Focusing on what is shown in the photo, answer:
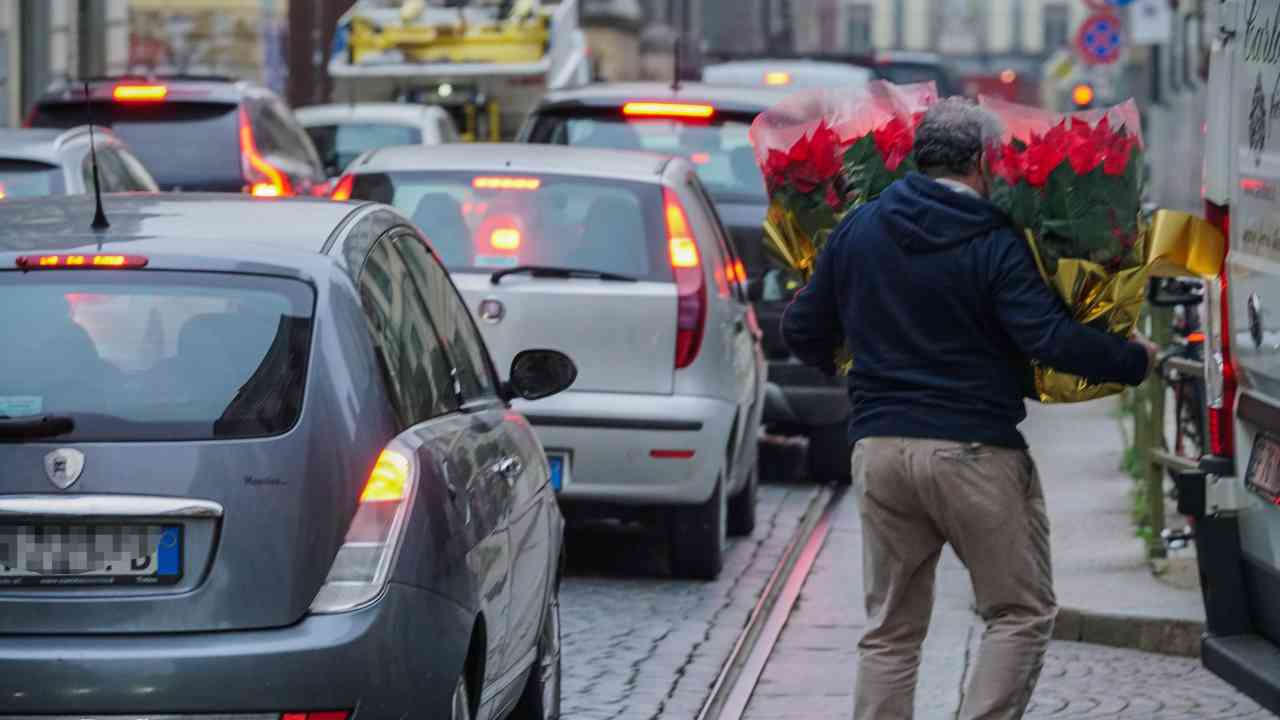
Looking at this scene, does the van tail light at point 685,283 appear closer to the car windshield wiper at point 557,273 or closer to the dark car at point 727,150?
the car windshield wiper at point 557,273

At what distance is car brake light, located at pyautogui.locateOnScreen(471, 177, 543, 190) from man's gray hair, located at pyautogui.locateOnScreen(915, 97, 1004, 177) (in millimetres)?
4312

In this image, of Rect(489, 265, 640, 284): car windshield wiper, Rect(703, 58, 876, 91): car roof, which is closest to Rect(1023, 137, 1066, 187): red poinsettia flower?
Rect(489, 265, 640, 284): car windshield wiper

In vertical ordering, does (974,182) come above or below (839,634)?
above

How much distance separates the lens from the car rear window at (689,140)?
13.4 m

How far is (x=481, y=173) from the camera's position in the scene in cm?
1037

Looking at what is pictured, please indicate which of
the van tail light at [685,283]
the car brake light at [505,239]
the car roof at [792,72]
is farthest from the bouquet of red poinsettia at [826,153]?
the car roof at [792,72]

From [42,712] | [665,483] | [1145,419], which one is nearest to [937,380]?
[42,712]

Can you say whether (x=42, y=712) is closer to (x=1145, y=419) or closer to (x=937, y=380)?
(x=937, y=380)

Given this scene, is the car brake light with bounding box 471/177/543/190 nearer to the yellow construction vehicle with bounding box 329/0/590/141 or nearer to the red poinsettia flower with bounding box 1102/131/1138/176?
the red poinsettia flower with bounding box 1102/131/1138/176

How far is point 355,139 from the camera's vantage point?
23.1 metres

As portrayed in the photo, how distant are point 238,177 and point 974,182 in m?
11.0

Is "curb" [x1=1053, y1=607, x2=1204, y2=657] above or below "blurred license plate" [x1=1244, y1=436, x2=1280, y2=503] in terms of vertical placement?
below

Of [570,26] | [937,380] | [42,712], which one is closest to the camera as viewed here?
[42,712]

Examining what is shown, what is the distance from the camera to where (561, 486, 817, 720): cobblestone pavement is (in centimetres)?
812
